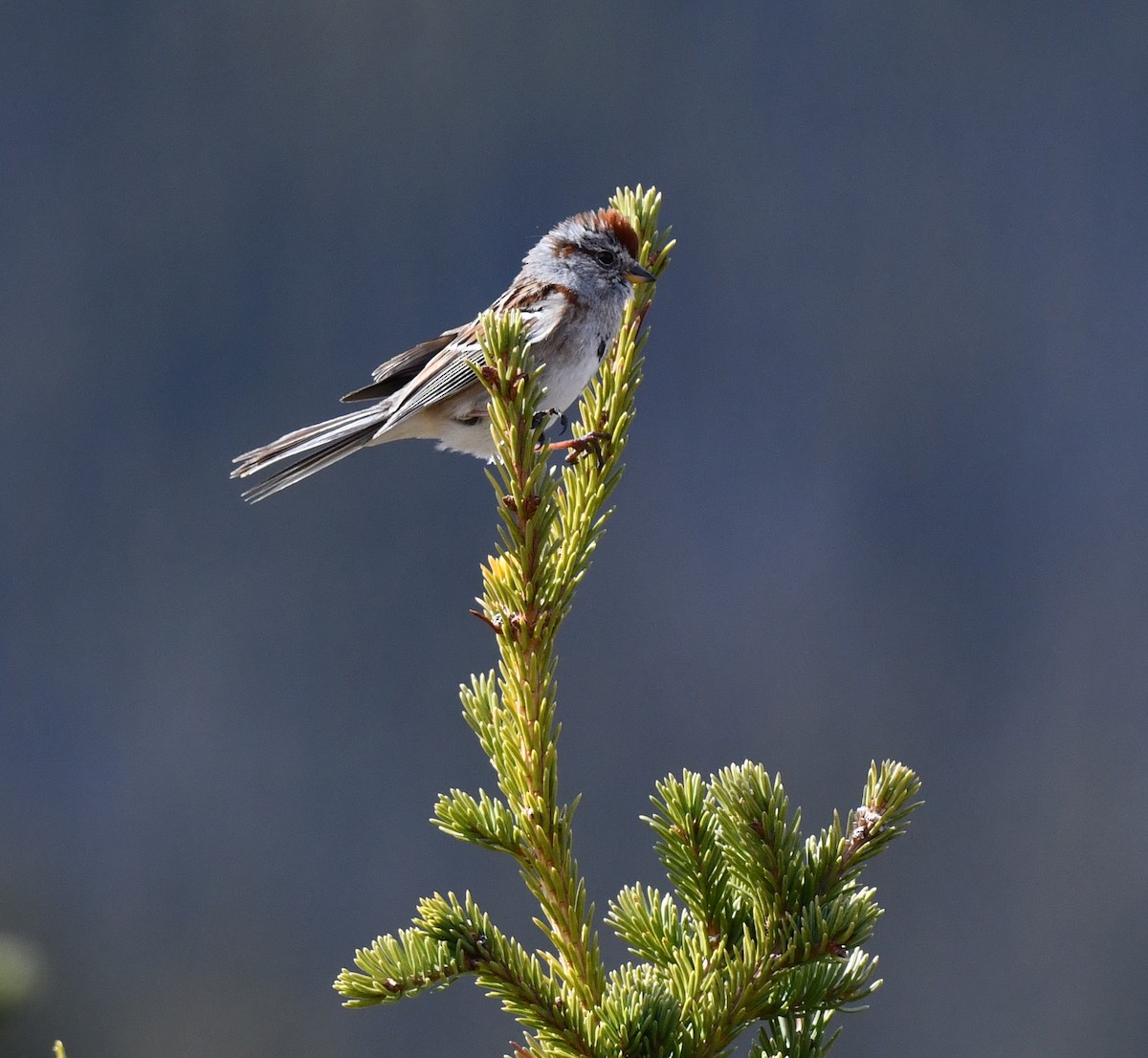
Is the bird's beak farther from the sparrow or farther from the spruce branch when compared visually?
the spruce branch

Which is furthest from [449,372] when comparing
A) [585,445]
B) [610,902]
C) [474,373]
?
[610,902]

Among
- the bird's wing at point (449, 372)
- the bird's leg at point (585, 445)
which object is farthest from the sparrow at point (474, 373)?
the bird's leg at point (585, 445)

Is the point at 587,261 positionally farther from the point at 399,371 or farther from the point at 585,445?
the point at 585,445

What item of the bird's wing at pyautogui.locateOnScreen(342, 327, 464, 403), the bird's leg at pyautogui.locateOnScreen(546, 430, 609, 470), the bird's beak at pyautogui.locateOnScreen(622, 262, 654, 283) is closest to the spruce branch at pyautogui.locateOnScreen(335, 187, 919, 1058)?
the bird's leg at pyautogui.locateOnScreen(546, 430, 609, 470)

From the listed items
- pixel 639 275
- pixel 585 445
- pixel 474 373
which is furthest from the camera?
pixel 474 373

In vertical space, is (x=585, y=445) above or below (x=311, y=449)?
below

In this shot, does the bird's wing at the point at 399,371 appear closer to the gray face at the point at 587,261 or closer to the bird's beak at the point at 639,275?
the gray face at the point at 587,261

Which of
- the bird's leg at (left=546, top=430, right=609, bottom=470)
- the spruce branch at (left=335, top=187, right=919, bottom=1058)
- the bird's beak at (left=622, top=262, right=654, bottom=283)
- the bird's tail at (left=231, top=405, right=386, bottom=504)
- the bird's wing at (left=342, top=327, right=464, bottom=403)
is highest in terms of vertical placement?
the bird's wing at (left=342, top=327, right=464, bottom=403)
